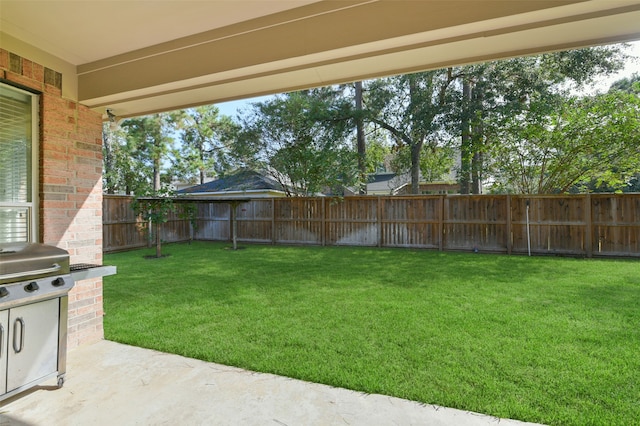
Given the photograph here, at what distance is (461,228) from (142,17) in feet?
29.2

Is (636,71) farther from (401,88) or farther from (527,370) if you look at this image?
(527,370)

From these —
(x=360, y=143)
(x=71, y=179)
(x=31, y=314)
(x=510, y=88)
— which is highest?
(x=510, y=88)

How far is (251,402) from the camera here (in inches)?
87.2

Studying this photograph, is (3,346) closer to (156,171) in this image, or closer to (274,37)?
(274,37)

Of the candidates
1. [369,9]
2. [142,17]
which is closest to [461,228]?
[369,9]

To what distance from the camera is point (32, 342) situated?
7.07 feet

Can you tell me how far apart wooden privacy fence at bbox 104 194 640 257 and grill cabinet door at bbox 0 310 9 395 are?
8150 millimetres

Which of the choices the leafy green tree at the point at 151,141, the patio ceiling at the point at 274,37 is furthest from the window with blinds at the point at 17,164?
the leafy green tree at the point at 151,141

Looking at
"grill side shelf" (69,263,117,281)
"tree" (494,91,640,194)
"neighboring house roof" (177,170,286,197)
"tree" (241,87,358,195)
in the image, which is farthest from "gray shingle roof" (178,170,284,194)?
"grill side shelf" (69,263,117,281)

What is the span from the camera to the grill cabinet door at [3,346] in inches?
78.4

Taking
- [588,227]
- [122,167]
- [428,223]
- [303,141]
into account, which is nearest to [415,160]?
[428,223]

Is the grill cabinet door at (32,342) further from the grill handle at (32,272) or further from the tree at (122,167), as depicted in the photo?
the tree at (122,167)

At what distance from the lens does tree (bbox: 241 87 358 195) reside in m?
11.4

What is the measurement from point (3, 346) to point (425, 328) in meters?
3.38
